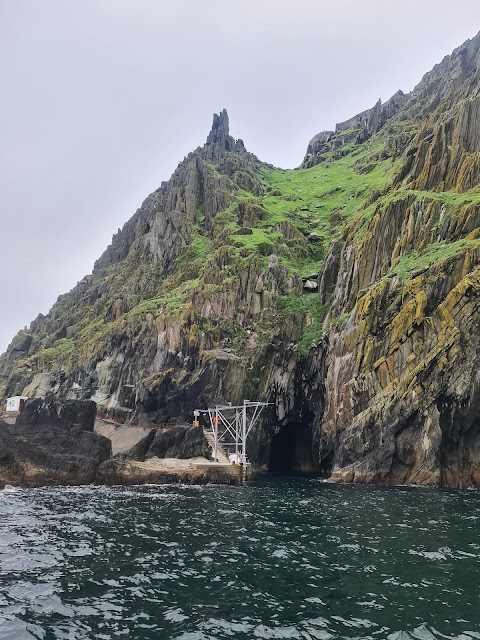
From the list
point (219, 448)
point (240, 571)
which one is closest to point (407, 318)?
point (219, 448)

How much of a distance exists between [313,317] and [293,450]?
22.6 metres

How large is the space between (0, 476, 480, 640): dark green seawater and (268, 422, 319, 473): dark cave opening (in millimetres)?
40551

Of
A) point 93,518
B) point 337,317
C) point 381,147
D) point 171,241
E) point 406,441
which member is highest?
point 381,147

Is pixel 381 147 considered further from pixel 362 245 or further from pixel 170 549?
pixel 170 549

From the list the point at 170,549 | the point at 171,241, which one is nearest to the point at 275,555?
the point at 170,549

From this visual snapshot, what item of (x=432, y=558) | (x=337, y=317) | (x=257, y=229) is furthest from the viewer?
(x=257, y=229)

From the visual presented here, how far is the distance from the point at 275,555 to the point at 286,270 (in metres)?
67.3

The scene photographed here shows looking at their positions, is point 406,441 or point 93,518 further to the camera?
point 406,441

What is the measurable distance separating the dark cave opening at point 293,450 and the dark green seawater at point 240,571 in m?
40.6

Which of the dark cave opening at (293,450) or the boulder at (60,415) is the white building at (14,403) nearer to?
the boulder at (60,415)

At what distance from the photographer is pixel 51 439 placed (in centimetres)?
5259

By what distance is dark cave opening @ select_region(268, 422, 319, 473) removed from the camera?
246 feet

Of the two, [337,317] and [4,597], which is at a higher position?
[337,317]

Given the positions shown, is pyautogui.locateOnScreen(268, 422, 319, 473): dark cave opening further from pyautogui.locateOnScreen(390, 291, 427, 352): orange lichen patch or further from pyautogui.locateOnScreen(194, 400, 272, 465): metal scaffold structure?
pyautogui.locateOnScreen(390, 291, 427, 352): orange lichen patch
